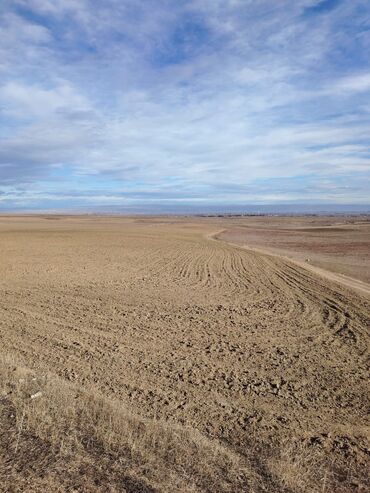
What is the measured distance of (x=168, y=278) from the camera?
54.3 ft

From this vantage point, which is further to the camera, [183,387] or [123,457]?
[183,387]

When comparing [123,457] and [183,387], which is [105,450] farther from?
[183,387]

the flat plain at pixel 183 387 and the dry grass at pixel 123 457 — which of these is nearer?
the dry grass at pixel 123 457

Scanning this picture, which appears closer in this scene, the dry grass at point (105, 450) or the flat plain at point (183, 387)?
the dry grass at point (105, 450)

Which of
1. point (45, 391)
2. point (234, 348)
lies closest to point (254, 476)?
point (45, 391)

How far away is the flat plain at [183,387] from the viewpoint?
3829 millimetres

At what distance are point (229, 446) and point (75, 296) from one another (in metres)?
9.08

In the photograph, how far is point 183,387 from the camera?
256 inches

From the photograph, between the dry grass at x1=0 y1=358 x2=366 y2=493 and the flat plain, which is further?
the flat plain

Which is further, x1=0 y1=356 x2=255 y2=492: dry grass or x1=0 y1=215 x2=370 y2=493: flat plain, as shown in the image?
x1=0 y1=215 x2=370 y2=493: flat plain

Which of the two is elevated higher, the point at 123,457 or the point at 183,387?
the point at 123,457

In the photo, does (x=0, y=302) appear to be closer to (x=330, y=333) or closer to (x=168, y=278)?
(x=168, y=278)

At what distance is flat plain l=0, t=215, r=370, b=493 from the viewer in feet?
12.6

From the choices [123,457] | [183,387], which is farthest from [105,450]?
[183,387]
